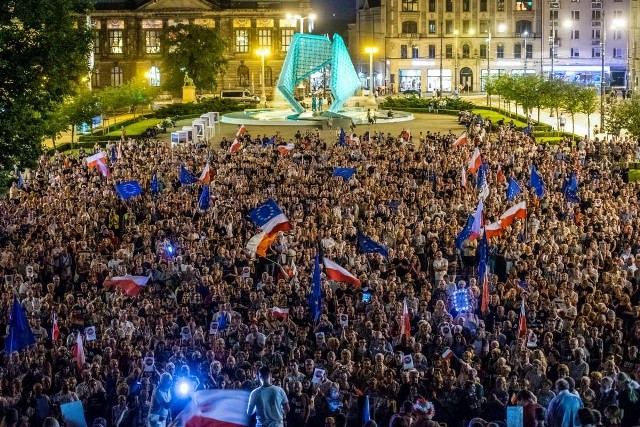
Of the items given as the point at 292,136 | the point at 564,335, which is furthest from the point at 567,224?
the point at 292,136

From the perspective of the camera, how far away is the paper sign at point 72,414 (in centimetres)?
1489

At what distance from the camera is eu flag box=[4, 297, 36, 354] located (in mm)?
17859

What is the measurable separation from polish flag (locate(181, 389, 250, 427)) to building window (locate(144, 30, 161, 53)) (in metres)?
120

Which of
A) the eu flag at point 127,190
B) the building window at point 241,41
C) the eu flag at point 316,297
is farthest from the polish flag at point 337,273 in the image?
the building window at point 241,41

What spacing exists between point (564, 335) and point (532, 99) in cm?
5748

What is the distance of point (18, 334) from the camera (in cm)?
1794

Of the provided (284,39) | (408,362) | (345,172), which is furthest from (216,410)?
(284,39)

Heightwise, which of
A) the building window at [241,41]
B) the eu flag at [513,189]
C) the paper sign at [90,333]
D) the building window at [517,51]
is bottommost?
the paper sign at [90,333]

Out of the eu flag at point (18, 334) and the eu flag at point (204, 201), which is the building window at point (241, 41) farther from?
the eu flag at point (18, 334)

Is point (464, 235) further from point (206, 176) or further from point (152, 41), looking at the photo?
A: point (152, 41)

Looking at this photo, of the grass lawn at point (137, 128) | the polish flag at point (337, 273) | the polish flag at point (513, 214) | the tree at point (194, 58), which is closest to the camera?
the polish flag at point (337, 273)

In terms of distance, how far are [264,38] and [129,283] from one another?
109 m

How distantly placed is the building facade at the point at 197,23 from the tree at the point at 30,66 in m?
97.3

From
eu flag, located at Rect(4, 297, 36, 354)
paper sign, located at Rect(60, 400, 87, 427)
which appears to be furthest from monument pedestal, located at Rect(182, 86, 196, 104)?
paper sign, located at Rect(60, 400, 87, 427)
